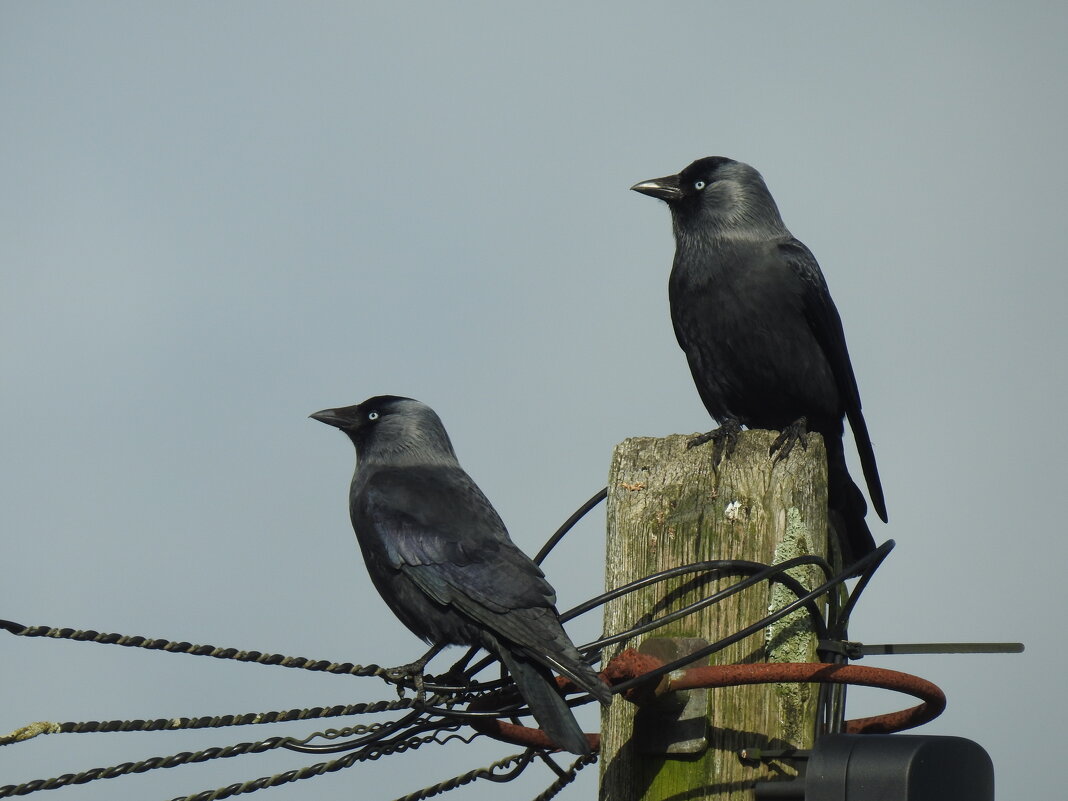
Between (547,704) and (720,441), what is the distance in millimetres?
983

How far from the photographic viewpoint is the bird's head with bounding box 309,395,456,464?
268 inches

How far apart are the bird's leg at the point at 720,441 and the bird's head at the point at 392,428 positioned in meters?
2.81

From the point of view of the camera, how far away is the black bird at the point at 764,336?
6293 mm

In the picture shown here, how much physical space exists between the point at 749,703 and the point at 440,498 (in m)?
2.37

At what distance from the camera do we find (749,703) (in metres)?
3.68

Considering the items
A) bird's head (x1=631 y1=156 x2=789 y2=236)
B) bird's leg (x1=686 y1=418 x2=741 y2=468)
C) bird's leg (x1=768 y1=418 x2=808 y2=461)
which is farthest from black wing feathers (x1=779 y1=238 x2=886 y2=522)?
bird's leg (x1=686 y1=418 x2=741 y2=468)

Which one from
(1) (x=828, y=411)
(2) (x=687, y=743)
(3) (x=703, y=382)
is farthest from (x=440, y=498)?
(2) (x=687, y=743)

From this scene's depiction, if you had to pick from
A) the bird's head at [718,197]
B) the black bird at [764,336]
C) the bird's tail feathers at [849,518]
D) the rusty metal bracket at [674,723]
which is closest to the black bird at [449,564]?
the rusty metal bracket at [674,723]

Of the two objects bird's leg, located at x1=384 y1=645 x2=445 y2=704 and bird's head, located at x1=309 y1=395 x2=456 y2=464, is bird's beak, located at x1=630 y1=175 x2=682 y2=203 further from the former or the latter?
bird's leg, located at x1=384 y1=645 x2=445 y2=704

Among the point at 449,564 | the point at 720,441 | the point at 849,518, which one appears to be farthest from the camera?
the point at 849,518

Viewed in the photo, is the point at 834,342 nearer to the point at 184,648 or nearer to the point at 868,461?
the point at 868,461

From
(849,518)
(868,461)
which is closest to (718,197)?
(868,461)

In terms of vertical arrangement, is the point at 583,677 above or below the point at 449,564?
below

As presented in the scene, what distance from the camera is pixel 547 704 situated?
13.6 ft
